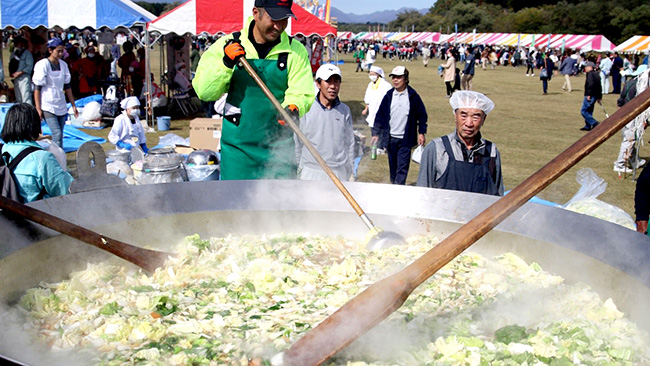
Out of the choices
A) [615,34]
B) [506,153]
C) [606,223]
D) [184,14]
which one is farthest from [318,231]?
[615,34]

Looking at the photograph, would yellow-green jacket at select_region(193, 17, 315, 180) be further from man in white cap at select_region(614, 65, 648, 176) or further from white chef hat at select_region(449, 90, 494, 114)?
man in white cap at select_region(614, 65, 648, 176)

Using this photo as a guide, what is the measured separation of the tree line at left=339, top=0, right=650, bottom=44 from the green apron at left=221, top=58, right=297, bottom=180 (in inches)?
2585

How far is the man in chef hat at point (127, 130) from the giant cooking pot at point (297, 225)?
6.33 m

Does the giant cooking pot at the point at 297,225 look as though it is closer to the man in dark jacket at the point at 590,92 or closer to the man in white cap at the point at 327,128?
the man in white cap at the point at 327,128

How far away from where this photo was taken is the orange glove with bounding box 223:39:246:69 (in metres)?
3.77

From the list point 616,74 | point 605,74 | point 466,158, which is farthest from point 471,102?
point 616,74

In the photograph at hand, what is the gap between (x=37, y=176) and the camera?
14.8 ft

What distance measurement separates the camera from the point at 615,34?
64.4 metres

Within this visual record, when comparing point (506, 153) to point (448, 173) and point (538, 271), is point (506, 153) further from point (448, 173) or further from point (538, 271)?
point (538, 271)

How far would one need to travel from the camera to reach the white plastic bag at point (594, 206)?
194 inches

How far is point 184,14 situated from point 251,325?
11.5m

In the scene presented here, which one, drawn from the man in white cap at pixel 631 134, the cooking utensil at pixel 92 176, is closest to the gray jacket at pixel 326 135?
the cooking utensil at pixel 92 176

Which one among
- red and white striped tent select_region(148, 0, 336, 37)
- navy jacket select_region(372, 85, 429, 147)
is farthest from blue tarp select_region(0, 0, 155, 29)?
navy jacket select_region(372, 85, 429, 147)

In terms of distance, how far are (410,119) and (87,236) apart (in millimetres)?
6687
